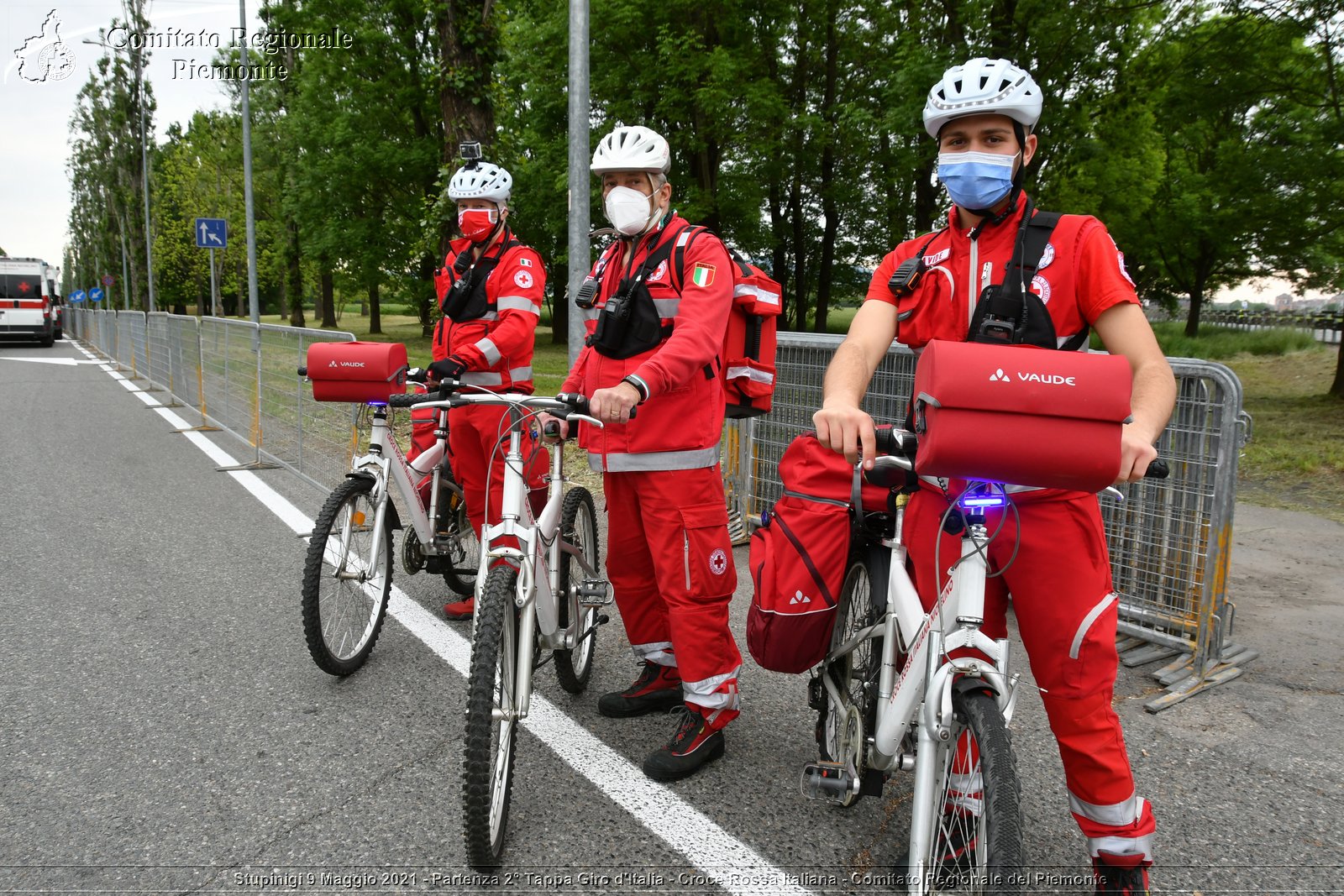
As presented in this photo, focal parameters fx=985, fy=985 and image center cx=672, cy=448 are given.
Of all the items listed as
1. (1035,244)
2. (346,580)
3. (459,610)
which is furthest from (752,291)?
(459,610)

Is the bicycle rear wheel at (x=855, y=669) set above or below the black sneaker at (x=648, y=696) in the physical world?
above

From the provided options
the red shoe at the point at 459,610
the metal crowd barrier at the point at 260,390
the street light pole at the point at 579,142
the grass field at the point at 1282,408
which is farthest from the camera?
the grass field at the point at 1282,408

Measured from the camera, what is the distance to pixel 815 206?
28266 mm

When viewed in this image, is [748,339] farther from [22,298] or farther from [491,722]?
[22,298]

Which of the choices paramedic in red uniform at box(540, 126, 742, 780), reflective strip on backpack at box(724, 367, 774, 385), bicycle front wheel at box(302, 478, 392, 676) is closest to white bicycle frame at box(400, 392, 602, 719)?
paramedic in red uniform at box(540, 126, 742, 780)

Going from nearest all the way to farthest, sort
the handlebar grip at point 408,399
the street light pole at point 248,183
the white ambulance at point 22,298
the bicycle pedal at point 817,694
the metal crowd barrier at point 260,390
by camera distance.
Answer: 1. the bicycle pedal at point 817,694
2. the handlebar grip at point 408,399
3. the metal crowd barrier at point 260,390
4. the street light pole at point 248,183
5. the white ambulance at point 22,298

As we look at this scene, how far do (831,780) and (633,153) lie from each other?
2.24 m

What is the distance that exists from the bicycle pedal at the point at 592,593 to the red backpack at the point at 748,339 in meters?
0.89

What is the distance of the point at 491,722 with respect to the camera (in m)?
2.83

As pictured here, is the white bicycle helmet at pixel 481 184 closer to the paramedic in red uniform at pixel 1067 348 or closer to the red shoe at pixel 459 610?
the red shoe at pixel 459 610

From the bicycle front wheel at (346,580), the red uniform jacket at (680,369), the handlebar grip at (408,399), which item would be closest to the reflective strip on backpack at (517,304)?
the bicycle front wheel at (346,580)

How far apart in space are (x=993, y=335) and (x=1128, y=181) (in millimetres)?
24283

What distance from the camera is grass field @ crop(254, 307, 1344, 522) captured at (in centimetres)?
905

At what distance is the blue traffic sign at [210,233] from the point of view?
19734 millimetres
